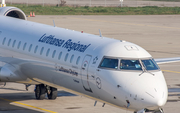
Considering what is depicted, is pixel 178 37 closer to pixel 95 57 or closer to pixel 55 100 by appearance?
pixel 55 100

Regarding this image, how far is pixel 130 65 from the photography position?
13594 mm

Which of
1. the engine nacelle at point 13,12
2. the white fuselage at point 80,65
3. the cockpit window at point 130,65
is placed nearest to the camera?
the white fuselage at point 80,65

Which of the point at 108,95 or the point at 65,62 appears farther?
the point at 65,62

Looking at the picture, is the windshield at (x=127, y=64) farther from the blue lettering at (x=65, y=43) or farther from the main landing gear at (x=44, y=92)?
the main landing gear at (x=44, y=92)

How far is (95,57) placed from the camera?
1424 centimetres

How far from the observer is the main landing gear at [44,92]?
66.5 feet

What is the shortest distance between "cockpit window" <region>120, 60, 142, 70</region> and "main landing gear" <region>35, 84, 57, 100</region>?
7468mm

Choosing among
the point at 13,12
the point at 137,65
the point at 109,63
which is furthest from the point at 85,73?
the point at 13,12

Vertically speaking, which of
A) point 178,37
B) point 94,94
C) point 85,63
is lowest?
point 178,37

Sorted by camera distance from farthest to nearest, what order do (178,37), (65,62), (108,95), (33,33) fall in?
(178,37) < (33,33) < (65,62) < (108,95)

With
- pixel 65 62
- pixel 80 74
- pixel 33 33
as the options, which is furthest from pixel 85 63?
pixel 33 33

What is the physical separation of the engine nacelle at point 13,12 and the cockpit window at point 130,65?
12311 millimetres

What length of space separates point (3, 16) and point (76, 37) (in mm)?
8096

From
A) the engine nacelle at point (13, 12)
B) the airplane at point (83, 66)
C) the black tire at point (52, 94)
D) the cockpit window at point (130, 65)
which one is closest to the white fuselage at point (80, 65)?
the airplane at point (83, 66)
